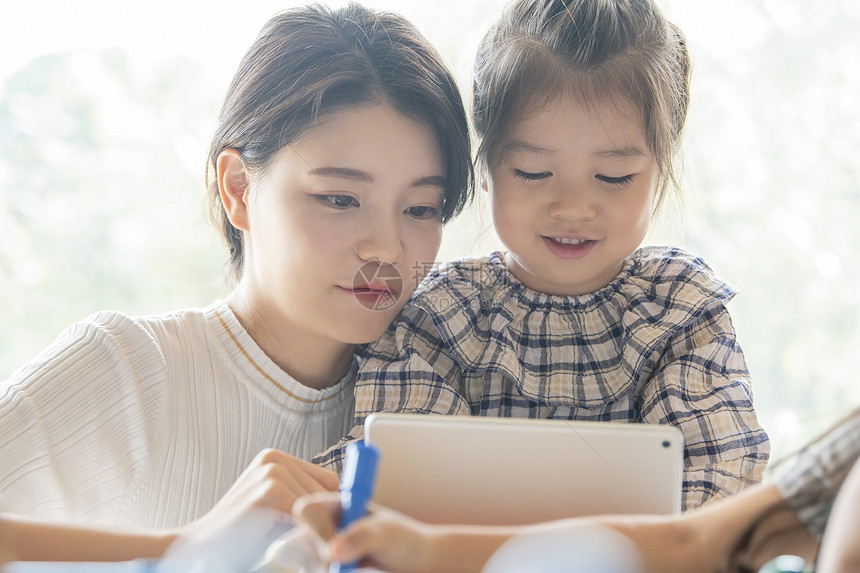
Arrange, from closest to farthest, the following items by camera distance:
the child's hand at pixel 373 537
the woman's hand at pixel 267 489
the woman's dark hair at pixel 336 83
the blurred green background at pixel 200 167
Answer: the child's hand at pixel 373 537 < the woman's hand at pixel 267 489 < the woman's dark hair at pixel 336 83 < the blurred green background at pixel 200 167

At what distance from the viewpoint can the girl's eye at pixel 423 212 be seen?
936 millimetres

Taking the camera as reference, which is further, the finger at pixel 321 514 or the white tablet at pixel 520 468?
the white tablet at pixel 520 468

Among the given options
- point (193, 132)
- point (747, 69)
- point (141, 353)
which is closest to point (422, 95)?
point (141, 353)

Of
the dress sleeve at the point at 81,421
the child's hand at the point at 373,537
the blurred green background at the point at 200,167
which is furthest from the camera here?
the blurred green background at the point at 200,167

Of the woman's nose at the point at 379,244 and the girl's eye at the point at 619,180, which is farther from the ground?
the girl's eye at the point at 619,180

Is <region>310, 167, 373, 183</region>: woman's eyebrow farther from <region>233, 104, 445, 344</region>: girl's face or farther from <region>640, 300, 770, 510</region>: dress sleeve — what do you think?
<region>640, 300, 770, 510</region>: dress sleeve

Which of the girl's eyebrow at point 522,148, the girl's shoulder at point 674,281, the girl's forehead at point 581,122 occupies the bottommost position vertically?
the girl's shoulder at point 674,281

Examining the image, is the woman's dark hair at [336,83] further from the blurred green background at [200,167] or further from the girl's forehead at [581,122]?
the blurred green background at [200,167]

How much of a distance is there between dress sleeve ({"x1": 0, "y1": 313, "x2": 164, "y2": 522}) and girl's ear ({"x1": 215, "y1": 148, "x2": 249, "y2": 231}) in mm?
176

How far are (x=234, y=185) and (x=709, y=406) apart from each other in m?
0.59

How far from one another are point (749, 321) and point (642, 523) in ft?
5.05

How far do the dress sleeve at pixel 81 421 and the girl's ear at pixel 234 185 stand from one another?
6.9 inches

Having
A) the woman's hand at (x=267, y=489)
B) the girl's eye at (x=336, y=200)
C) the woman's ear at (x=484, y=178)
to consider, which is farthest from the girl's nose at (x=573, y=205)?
the woman's hand at (x=267, y=489)

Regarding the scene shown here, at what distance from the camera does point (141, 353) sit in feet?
2.99
